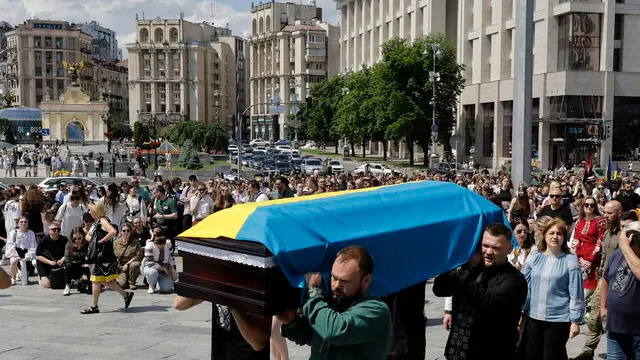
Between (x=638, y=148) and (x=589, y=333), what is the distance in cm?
4684

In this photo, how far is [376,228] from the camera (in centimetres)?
551

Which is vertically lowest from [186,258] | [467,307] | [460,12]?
[467,307]

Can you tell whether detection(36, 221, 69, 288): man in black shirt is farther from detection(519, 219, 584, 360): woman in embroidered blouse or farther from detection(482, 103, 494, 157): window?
detection(482, 103, 494, 157): window

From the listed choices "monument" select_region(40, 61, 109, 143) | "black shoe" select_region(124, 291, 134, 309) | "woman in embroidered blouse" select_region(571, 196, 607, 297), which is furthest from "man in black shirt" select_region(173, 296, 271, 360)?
"monument" select_region(40, 61, 109, 143)

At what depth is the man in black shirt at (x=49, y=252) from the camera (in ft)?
44.8

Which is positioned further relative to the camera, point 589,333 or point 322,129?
point 322,129

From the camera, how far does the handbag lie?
44.4ft

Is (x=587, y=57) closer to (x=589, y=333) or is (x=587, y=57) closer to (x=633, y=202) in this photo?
(x=633, y=202)

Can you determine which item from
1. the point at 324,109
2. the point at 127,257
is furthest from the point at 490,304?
the point at 324,109

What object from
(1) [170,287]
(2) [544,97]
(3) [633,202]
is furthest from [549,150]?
(1) [170,287]

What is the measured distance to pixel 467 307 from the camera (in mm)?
5387

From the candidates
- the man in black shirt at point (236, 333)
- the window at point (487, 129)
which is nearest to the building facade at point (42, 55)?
the window at point (487, 129)

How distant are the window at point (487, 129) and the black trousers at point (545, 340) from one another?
5345cm

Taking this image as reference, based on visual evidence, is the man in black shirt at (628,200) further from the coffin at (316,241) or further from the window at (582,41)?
the window at (582,41)
